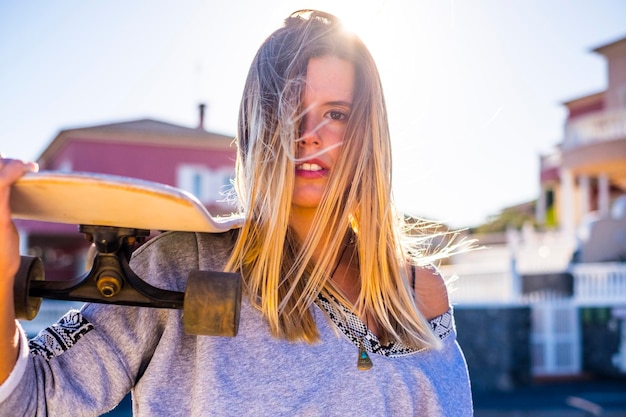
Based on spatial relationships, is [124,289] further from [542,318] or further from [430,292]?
[542,318]

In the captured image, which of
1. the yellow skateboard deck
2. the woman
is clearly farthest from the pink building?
the yellow skateboard deck

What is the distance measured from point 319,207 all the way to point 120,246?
0.56 metres

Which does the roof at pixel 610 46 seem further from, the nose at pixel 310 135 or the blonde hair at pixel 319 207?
the nose at pixel 310 135

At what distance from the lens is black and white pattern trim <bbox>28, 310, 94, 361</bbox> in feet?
4.44

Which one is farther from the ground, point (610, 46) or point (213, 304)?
point (610, 46)

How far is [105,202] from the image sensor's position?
3.75 ft

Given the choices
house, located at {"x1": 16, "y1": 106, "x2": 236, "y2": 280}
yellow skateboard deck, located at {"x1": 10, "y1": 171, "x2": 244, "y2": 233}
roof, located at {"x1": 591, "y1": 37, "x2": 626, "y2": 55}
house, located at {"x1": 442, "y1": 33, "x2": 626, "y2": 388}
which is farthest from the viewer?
house, located at {"x1": 16, "y1": 106, "x2": 236, "y2": 280}

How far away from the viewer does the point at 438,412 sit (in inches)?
68.3

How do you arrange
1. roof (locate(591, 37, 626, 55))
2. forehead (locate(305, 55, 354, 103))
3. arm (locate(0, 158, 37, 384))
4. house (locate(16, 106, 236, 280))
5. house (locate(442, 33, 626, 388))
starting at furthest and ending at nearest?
house (locate(16, 106, 236, 280))
roof (locate(591, 37, 626, 55))
house (locate(442, 33, 626, 388))
forehead (locate(305, 55, 354, 103))
arm (locate(0, 158, 37, 384))

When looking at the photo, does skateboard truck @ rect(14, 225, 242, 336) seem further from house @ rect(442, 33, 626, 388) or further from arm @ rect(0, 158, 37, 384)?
house @ rect(442, 33, 626, 388)

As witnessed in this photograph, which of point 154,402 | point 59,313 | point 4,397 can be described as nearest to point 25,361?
point 4,397

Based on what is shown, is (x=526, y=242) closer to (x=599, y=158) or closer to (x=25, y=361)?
(x=599, y=158)

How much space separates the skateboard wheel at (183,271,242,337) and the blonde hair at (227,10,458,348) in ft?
0.90

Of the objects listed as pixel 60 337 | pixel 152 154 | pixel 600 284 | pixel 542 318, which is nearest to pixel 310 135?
pixel 60 337
